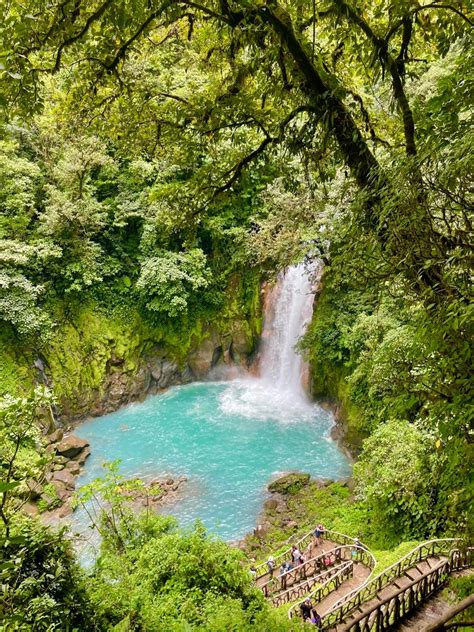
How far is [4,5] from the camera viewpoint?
330 cm

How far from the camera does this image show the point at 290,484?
12641mm

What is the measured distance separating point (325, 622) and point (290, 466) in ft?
22.1

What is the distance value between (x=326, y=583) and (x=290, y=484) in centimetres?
409

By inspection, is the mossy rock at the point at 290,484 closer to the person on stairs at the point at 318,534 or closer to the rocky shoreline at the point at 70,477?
the rocky shoreline at the point at 70,477

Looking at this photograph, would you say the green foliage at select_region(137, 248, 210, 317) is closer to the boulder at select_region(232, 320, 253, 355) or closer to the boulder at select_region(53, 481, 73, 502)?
the boulder at select_region(232, 320, 253, 355)

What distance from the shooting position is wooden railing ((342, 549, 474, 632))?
619 cm

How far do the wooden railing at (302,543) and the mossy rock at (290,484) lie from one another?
1.83 metres

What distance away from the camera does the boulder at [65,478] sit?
1327cm

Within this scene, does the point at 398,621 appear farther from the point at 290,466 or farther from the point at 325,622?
the point at 290,466

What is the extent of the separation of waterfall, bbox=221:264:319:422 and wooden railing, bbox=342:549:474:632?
9453 mm

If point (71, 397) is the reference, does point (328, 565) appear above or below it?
below

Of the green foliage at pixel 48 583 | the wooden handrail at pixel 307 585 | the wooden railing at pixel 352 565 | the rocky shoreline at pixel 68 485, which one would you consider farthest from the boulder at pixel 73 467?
the green foliage at pixel 48 583

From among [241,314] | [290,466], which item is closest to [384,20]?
[290,466]

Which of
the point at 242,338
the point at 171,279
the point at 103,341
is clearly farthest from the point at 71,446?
the point at 242,338
